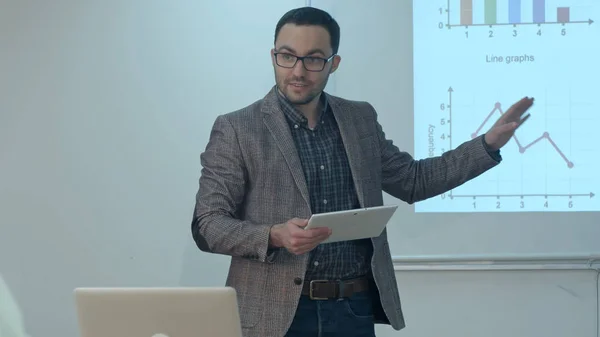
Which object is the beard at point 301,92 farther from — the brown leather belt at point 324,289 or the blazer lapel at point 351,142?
the brown leather belt at point 324,289

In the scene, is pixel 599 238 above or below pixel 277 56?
below

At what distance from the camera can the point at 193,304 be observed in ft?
4.88

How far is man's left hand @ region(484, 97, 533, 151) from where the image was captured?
230cm

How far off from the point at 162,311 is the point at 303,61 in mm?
1025

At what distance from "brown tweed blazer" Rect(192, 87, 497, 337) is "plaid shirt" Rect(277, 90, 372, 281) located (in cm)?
4

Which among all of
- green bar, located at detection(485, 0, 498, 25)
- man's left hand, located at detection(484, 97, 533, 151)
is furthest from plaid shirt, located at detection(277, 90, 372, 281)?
green bar, located at detection(485, 0, 498, 25)

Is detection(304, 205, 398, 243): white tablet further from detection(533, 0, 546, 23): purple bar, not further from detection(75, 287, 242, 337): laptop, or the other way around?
detection(533, 0, 546, 23): purple bar

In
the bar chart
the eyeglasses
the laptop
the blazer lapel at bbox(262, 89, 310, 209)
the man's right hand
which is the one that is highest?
the bar chart

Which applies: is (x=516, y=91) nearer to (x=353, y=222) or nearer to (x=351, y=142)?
(x=351, y=142)

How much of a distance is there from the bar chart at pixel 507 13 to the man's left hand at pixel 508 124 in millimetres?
997

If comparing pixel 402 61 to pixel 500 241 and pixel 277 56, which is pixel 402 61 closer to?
pixel 500 241

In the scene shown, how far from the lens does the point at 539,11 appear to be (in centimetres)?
322

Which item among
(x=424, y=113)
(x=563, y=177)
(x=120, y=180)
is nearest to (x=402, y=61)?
(x=424, y=113)

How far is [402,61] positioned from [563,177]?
0.85 meters
